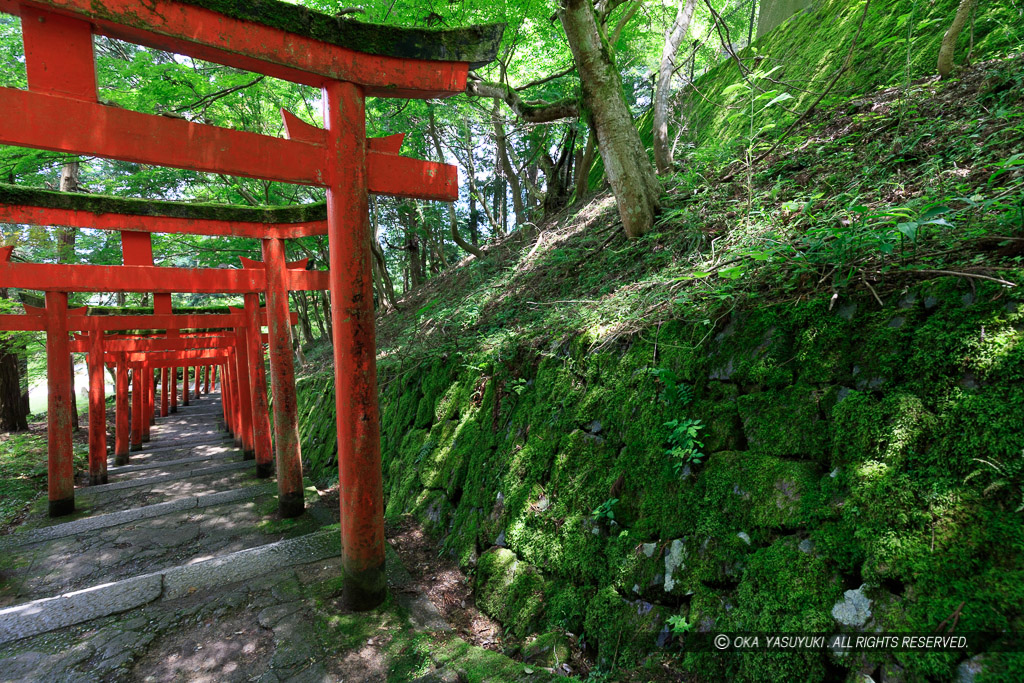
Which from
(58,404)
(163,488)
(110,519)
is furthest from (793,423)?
(163,488)

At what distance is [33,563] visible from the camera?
5.61 m

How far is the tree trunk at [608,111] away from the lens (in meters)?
4.81

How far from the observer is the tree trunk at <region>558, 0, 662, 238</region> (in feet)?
15.8

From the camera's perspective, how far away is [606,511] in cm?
300

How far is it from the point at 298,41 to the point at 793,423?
3.92 m

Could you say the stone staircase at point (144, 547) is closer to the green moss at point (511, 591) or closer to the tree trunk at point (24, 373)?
the green moss at point (511, 591)

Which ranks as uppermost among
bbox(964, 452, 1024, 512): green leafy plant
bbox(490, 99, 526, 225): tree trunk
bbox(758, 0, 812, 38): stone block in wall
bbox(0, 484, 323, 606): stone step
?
bbox(758, 0, 812, 38): stone block in wall

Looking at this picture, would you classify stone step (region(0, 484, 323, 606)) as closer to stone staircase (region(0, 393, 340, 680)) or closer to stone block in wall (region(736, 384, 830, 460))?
stone staircase (region(0, 393, 340, 680))

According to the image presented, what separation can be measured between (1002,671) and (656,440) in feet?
5.40

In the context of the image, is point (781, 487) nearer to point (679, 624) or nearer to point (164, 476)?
point (679, 624)

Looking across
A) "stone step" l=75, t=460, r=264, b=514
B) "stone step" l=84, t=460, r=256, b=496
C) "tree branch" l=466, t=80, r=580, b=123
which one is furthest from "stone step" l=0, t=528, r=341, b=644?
"tree branch" l=466, t=80, r=580, b=123

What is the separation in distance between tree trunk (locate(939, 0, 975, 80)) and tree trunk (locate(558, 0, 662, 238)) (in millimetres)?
2583

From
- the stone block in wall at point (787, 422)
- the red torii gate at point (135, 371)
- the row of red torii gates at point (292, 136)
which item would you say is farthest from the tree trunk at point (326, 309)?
the stone block in wall at point (787, 422)

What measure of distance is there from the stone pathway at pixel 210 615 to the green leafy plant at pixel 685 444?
4.95 feet
